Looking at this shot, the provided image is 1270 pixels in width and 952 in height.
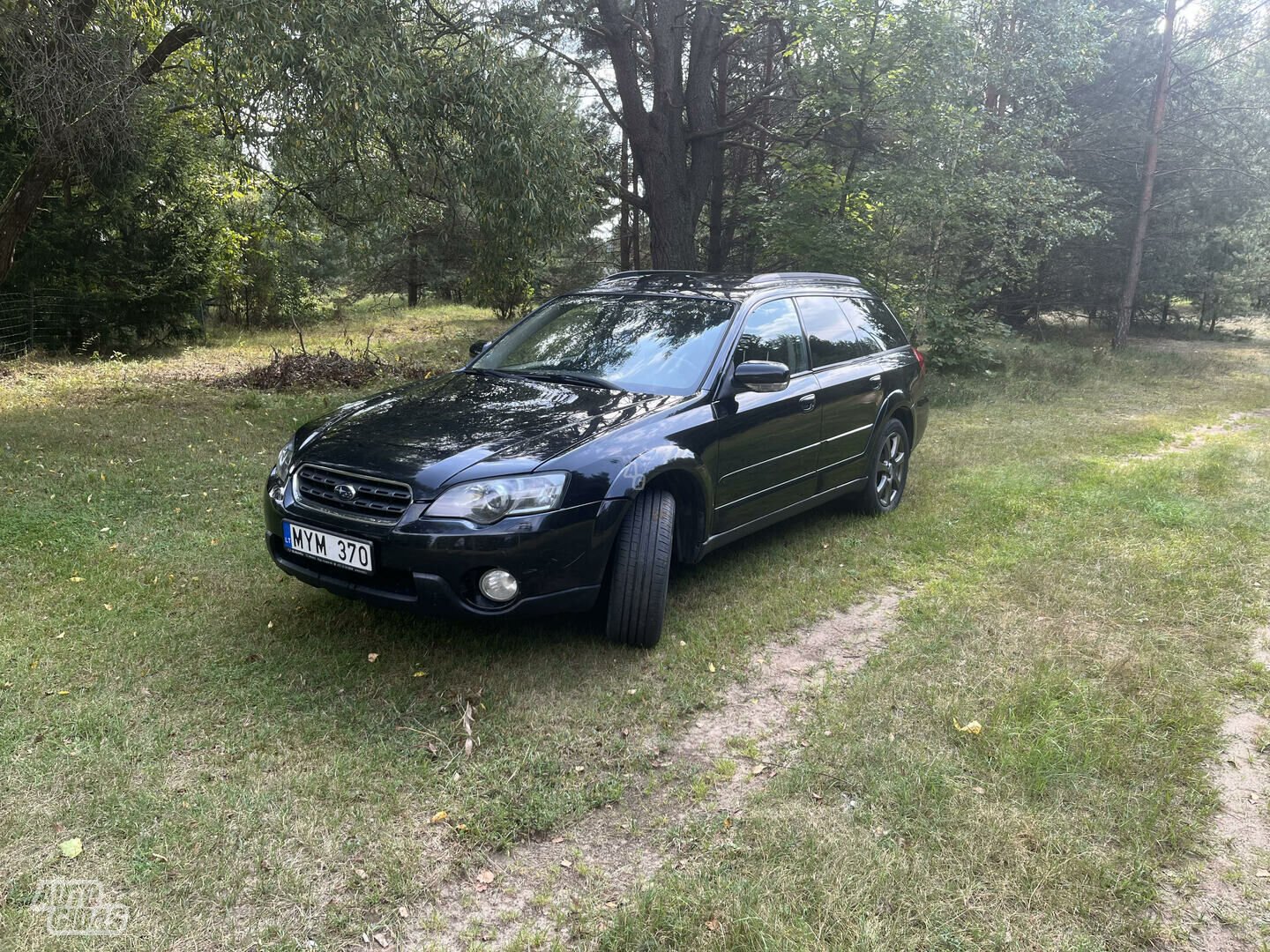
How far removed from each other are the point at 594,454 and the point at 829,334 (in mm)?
2486

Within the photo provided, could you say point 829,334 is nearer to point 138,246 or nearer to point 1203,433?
point 1203,433

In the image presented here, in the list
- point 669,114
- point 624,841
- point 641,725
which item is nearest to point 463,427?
point 641,725

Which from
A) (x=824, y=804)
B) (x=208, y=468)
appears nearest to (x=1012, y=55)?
(x=208, y=468)

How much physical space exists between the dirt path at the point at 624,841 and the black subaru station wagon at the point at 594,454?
65 centimetres

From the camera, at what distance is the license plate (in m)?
3.35

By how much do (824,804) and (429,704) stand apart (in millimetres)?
1542

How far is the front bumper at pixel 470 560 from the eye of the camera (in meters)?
3.27

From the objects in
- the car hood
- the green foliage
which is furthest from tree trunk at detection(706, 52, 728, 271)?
the car hood

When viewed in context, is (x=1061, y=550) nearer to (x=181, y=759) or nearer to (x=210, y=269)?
Result: (x=181, y=759)

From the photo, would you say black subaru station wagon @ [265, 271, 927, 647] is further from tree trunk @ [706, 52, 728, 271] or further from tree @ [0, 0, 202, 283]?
tree trunk @ [706, 52, 728, 271]

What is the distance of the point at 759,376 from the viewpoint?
4227 millimetres

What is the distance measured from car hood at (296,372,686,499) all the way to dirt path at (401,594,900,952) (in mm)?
1282

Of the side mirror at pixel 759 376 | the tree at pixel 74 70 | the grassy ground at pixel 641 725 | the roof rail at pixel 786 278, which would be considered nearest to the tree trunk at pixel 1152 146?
the grassy ground at pixel 641 725

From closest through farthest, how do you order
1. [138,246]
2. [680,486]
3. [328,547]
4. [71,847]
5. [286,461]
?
[71,847] < [328,547] < [286,461] < [680,486] < [138,246]
